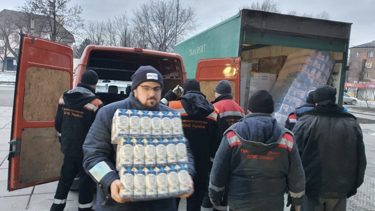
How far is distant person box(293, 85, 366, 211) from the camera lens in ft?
8.50

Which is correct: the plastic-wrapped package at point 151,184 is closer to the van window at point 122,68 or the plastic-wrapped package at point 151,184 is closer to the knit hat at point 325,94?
the knit hat at point 325,94

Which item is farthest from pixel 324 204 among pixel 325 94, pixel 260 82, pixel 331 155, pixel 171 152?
pixel 260 82

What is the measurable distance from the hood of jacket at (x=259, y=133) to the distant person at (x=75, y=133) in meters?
1.94

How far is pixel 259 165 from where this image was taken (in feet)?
6.99

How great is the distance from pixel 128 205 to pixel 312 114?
2.05 meters

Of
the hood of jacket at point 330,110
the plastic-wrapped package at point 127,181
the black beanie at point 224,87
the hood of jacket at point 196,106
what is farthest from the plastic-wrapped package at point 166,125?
the black beanie at point 224,87

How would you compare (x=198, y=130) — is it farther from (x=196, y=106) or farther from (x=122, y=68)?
(x=122, y=68)

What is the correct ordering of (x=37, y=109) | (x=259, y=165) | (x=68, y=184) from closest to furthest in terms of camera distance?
1. (x=259, y=165)
2. (x=68, y=184)
3. (x=37, y=109)

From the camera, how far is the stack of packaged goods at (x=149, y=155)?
5.41 feet

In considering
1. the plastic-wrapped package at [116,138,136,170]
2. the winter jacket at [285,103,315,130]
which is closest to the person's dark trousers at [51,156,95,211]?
the plastic-wrapped package at [116,138,136,170]

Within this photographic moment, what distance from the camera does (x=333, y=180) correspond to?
8.59 feet

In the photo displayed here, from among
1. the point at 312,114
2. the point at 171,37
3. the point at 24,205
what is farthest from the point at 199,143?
the point at 171,37

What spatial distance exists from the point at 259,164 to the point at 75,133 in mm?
2281

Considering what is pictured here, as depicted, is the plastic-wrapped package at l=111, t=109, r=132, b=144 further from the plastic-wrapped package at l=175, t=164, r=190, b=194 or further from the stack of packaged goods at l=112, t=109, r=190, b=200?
the plastic-wrapped package at l=175, t=164, r=190, b=194
